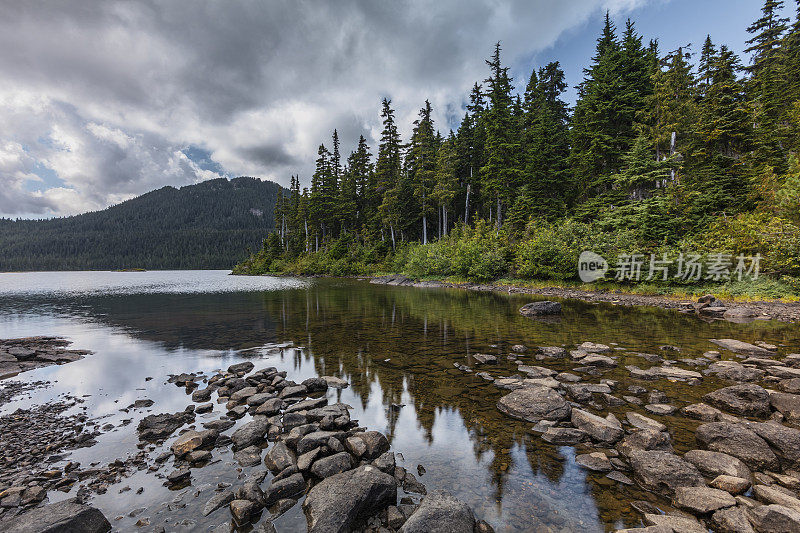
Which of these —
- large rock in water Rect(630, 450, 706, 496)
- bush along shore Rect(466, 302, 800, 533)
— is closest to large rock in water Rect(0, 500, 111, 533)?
bush along shore Rect(466, 302, 800, 533)

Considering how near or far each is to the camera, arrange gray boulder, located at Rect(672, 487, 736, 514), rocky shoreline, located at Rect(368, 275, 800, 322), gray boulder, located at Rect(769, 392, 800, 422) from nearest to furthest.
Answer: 1. gray boulder, located at Rect(672, 487, 736, 514)
2. gray boulder, located at Rect(769, 392, 800, 422)
3. rocky shoreline, located at Rect(368, 275, 800, 322)

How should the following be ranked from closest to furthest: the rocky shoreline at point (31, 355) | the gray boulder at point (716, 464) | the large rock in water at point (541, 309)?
the gray boulder at point (716, 464), the rocky shoreline at point (31, 355), the large rock in water at point (541, 309)

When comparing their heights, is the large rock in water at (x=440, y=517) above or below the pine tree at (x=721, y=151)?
below

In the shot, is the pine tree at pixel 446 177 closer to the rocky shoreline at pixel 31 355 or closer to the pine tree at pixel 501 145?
the pine tree at pixel 501 145

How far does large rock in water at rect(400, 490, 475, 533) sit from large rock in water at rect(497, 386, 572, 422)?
11.7ft

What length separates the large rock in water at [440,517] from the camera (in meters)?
3.88

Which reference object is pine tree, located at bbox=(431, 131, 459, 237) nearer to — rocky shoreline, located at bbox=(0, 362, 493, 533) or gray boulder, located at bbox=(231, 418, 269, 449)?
rocky shoreline, located at bbox=(0, 362, 493, 533)

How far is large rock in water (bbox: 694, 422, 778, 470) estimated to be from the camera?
17.2 feet

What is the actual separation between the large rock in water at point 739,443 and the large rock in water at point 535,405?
232 centimetres

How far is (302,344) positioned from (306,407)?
7054 millimetres

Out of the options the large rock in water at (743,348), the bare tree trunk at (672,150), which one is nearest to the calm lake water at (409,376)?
the large rock in water at (743,348)

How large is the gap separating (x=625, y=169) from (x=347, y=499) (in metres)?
40.4

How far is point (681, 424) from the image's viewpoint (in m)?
6.71

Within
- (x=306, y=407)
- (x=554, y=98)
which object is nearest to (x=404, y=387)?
(x=306, y=407)
